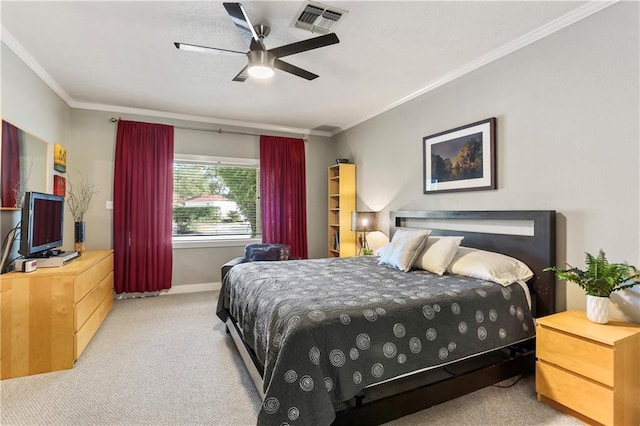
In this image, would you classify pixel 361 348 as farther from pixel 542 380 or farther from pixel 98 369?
pixel 98 369

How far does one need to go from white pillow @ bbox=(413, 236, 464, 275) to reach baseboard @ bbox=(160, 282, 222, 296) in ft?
10.3

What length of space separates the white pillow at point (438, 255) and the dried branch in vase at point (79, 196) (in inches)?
167

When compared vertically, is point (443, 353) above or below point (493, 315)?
below

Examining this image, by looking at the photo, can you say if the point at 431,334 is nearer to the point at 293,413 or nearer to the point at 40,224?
the point at 293,413

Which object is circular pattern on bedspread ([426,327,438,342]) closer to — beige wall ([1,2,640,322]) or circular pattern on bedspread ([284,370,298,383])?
circular pattern on bedspread ([284,370,298,383])

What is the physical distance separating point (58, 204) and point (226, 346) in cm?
219

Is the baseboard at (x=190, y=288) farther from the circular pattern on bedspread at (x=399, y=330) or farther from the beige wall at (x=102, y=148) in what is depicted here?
the circular pattern on bedspread at (x=399, y=330)

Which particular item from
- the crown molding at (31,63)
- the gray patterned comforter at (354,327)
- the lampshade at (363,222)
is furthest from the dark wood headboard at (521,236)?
the crown molding at (31,63)

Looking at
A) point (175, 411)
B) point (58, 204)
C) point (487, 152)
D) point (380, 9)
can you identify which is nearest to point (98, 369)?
point (175, 411)

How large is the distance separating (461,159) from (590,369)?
2049 mm

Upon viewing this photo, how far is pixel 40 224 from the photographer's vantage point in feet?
9.11

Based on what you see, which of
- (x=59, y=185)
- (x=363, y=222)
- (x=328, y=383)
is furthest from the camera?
(x=363, y=222)

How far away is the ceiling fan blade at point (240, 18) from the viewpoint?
190cm

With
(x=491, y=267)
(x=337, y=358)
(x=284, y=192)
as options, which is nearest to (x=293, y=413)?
(x=337, y=358)
